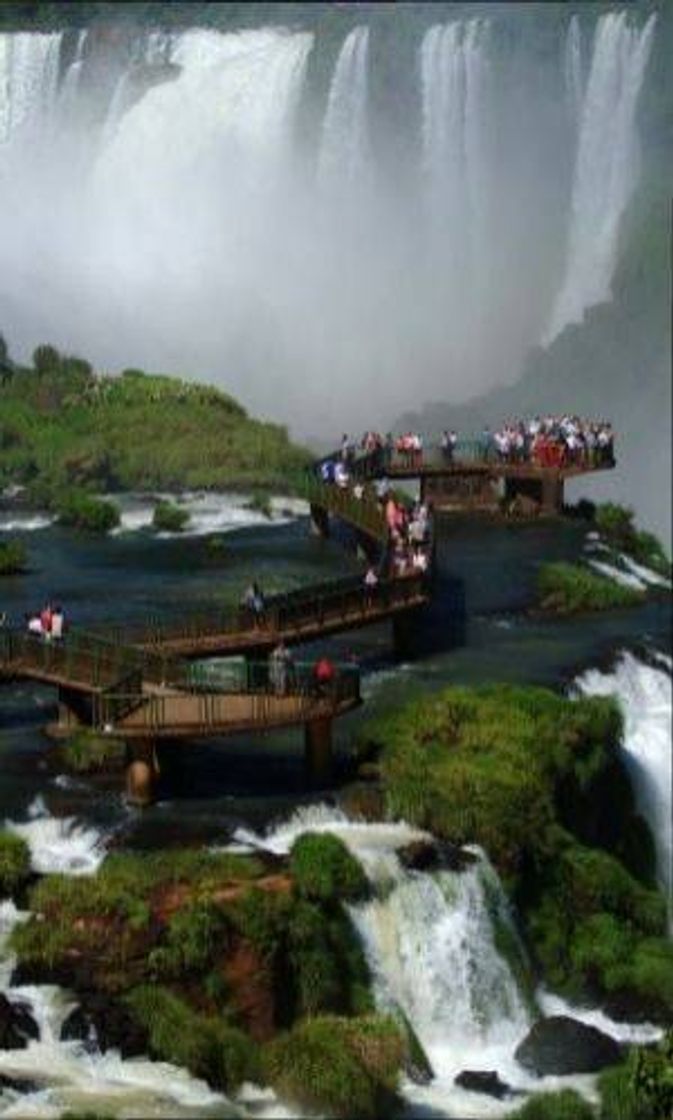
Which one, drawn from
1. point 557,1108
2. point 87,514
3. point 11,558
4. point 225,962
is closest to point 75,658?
point 225,962

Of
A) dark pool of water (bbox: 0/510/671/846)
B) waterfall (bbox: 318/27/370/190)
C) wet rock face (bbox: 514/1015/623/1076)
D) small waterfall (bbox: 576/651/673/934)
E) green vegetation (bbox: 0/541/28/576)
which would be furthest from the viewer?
waterfall (bbox: 318/27/370/190)

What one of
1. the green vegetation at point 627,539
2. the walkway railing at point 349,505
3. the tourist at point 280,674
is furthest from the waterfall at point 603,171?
the tourist at point 280,674

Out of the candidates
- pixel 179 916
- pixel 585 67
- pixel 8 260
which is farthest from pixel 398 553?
pixel 585 67

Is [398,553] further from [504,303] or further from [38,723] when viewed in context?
[504,303]

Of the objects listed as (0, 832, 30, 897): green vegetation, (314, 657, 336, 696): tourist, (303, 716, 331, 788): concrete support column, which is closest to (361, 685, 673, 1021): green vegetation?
(303, 716, 331, 788): concrete support column

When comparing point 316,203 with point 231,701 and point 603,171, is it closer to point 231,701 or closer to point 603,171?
point 603,171

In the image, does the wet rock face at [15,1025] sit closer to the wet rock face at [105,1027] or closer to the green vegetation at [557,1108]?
the wet rock face at [105,1027]

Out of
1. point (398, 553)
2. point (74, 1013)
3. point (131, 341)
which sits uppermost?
point (131, 341)

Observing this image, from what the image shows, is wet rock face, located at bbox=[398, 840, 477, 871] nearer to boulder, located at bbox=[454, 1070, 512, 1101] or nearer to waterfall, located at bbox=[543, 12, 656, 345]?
boulder, located at bbox=[454, 1070, 512, 1101]

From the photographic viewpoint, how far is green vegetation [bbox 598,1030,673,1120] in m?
18.2

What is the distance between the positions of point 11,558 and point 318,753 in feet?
27.8

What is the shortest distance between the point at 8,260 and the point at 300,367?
8.97m

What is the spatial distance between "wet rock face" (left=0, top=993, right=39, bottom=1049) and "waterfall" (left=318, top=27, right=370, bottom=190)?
90.1 feet

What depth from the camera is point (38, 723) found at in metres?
26.3
